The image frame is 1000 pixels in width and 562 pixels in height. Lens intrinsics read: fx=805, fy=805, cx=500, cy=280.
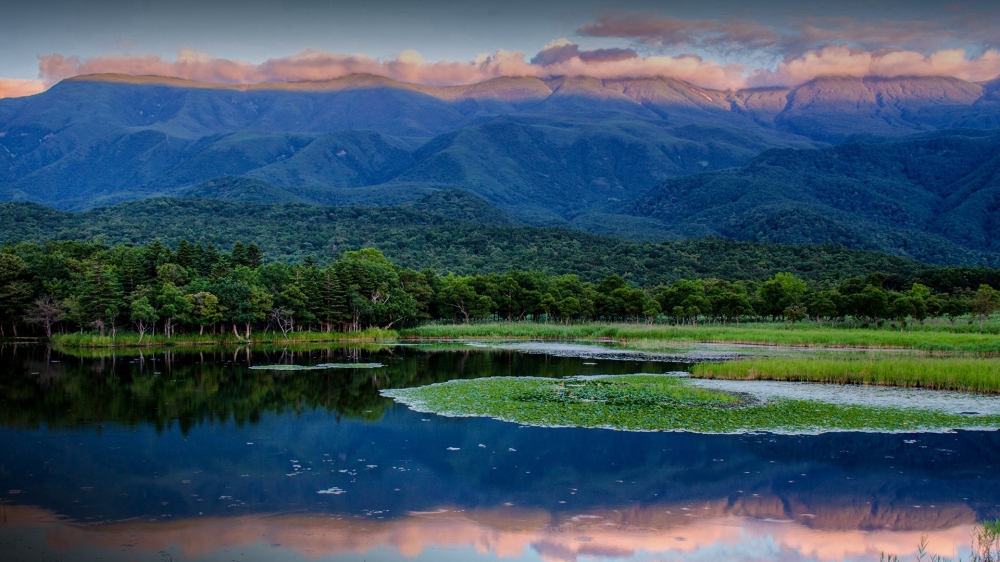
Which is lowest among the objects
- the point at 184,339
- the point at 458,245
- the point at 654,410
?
the point at 184,339

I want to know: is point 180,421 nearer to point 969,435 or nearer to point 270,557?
point 270,557

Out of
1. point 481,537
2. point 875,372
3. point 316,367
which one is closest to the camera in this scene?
point 481,537

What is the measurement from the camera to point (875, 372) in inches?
1661

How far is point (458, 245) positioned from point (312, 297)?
97.6 metres

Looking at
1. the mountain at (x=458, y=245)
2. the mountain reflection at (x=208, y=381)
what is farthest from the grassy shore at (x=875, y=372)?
the mountain at (x=458, y=245)

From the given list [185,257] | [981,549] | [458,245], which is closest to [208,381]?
[981,549]

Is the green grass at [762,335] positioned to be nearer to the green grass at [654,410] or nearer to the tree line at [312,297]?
the tree line at [312,297]

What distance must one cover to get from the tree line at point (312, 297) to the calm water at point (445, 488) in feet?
126

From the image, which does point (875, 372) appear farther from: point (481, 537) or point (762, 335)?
point (762, 335)

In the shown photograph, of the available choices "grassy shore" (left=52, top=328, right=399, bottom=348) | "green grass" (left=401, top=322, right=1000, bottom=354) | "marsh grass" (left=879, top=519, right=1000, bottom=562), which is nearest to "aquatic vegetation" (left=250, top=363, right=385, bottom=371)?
"grassy shore" (left=52, top=328, right=399, bottom=348)

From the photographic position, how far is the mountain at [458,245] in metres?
149

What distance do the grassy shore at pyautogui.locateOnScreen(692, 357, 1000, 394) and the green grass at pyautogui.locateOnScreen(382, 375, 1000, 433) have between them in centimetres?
598

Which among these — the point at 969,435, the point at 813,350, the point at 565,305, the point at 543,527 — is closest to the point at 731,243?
the point at 565,305

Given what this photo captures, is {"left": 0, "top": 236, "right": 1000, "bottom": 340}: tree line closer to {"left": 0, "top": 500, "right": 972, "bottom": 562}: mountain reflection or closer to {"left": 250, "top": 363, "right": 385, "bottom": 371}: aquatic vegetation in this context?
{"left": 250, "top": 363, "right": 385, "bottom": 371}: aquatic vegetation
